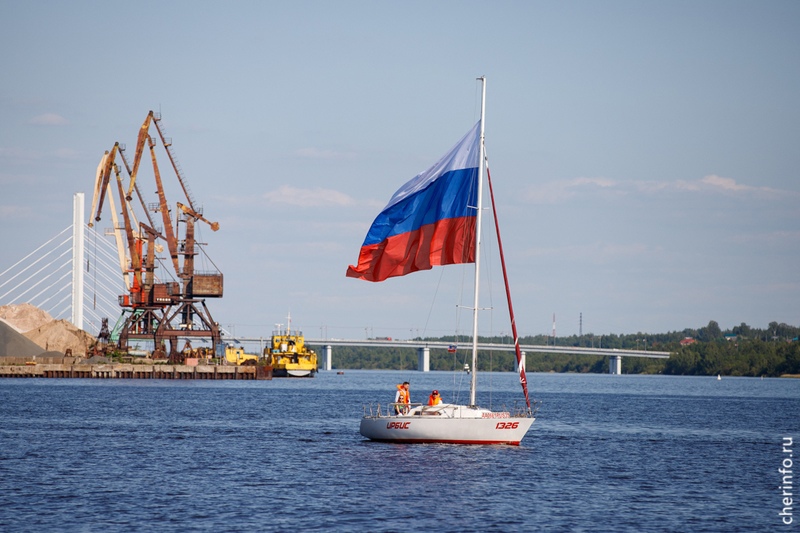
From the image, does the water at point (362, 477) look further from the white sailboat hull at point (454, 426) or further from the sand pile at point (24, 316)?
the sand pile at point (24, 316)

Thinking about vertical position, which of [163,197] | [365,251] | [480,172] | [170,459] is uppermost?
[163,197]

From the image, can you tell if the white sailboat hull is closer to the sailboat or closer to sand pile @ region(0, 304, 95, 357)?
the sailboat

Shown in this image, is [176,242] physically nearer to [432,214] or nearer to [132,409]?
[132,409]

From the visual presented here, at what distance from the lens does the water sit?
103 ft

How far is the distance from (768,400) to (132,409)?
217 feet

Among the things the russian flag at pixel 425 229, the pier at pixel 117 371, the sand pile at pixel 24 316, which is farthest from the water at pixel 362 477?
the sand pile at pixel 24 316

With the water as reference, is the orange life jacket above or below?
above

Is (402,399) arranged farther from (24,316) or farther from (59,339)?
(24,316)

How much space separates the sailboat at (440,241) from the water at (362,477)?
3.23 ft

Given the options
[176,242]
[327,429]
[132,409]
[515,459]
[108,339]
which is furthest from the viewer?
[108,339]

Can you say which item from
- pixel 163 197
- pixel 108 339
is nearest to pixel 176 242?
pixel 163 197

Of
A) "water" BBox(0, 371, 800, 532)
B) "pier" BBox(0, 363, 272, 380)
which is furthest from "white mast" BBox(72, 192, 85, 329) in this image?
"water" BBox(0, 371, 800, 532)

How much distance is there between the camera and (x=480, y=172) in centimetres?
4531

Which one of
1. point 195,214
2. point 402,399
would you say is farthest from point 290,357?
point 402,399
